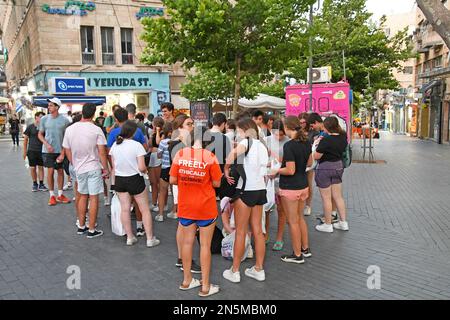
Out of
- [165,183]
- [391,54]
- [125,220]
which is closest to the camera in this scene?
[125,220]

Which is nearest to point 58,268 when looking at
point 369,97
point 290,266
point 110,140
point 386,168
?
point 110,140

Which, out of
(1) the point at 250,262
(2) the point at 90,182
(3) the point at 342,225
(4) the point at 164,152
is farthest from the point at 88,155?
(3) the point at 342,225

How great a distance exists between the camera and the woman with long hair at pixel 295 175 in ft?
14.4

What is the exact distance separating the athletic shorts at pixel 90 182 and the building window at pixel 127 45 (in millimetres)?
19145

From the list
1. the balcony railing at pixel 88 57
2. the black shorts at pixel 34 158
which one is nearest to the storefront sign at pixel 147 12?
the balcony railing at pixel 88 57

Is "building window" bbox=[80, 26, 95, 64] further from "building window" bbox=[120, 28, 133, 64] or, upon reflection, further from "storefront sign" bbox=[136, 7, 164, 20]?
"storefront sign" bbox=[136, 7, 164, 20]

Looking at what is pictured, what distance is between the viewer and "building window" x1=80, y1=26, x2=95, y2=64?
22.0 metres

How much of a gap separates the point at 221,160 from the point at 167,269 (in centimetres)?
140

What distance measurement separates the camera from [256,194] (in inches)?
159

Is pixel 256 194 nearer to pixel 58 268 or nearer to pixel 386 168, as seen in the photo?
pixel 58 268

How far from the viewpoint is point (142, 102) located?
24391 mm

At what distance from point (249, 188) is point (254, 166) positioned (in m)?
0.23

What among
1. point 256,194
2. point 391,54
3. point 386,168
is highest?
point 391,54

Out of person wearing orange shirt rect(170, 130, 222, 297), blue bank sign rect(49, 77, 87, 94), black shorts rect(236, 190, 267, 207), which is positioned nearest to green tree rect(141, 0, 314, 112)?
black shorts rect(236, 190, 267, 207)
